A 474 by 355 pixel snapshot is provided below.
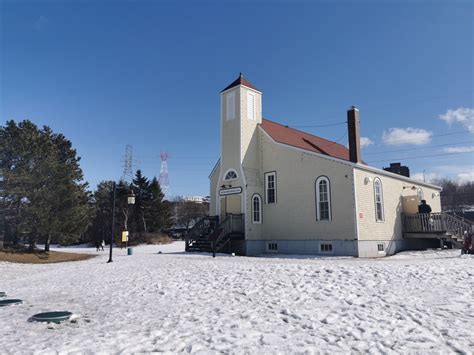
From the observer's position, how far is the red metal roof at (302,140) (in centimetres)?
2415

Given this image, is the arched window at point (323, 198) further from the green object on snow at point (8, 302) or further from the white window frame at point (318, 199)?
the green object on snow at point (8, 302)

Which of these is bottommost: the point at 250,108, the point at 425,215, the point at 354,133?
the point at 425,215

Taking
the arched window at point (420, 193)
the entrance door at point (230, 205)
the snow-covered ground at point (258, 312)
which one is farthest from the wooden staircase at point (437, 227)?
the snow-covered ground at point (258, 312)

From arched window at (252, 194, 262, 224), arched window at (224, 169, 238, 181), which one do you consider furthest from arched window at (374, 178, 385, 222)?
arched window at (224, 169, 238, 181)

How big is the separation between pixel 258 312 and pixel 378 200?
52.0 feet

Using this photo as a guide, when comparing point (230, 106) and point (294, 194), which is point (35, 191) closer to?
point (230, 106)

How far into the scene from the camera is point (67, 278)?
13.6 m

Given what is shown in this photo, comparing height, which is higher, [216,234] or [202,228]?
[202,228]

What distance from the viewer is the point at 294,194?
21594 millimetres

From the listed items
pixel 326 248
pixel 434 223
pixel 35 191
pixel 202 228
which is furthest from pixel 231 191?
pixel 35 191

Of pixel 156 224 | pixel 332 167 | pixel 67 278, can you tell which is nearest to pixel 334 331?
pixel 67 278

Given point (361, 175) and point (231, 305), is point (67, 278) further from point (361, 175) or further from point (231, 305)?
point (361, 175)

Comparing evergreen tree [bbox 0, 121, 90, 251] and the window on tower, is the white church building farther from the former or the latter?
evergreen tree [bbox 0, 121, 90, 251]

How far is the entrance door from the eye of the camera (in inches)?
913
